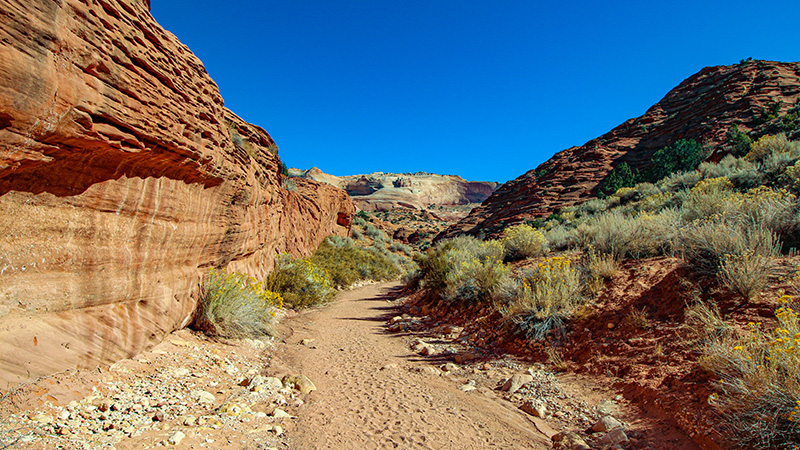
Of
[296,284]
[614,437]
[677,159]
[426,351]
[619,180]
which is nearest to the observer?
[614,437]

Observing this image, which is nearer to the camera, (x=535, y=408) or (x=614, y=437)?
(x=614, y=437)

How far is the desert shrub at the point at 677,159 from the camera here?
2661 centimetres

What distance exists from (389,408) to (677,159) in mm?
33709

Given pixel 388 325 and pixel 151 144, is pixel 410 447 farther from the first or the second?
pixel 388 325

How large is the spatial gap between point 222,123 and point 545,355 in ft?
21.6

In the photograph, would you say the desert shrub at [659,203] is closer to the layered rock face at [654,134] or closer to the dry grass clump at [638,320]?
the dry grass clump at [638,320]

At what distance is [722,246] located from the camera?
4.91 m

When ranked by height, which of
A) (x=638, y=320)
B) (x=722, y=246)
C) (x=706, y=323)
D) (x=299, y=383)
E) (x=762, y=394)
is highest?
(x=722, y=246)

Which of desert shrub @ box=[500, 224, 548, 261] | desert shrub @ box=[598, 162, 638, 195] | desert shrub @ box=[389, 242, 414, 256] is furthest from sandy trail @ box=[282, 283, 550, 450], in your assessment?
desert shrub @ box=[598, 162, 638, 195]

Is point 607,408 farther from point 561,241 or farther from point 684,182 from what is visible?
point 684,182

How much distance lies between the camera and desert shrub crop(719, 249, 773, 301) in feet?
14.1

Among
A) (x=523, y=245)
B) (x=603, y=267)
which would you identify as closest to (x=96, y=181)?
(x=603, y=267)

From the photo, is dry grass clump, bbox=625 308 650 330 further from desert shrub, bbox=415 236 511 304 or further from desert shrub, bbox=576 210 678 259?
desert shrub, bbox=415 236 511 304

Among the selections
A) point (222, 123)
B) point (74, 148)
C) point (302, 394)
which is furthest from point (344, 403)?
point (222, 123)
